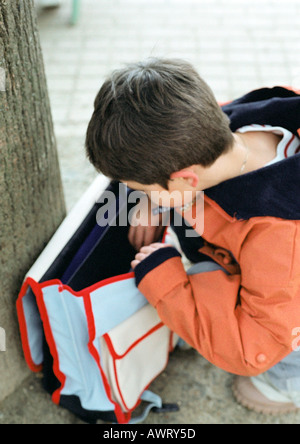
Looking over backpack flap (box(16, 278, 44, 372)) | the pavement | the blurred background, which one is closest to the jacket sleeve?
backpack flap (box(16, 278, 44, 372))

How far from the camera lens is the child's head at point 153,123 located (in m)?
1.21

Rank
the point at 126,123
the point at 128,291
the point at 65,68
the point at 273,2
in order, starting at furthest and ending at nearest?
1. the point at 273,2
2. the point at 65,68
3. the point at 128,291
4. the point at 126,123

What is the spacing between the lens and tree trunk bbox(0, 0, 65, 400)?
114 cm

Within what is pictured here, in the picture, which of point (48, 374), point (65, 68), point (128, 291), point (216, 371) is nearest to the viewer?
point (128, 291)

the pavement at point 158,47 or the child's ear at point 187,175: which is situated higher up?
the child's ear at point 187,175

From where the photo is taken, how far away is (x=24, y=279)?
58.5 inches

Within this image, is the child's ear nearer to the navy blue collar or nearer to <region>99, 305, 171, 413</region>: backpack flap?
the navy blue collar

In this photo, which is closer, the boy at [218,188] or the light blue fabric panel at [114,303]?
the boy at [218,188]

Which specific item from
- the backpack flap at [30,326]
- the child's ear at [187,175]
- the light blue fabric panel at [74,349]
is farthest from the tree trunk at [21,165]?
the child's ear at [187,175]

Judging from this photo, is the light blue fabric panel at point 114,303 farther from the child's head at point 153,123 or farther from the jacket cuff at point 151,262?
the child's head at point 153,123

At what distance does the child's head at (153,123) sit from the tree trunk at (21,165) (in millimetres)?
159

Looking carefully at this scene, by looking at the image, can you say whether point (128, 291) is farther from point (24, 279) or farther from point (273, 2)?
point (273, 2)
